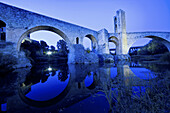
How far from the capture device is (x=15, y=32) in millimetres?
7625

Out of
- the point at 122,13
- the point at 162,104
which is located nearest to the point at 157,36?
the point at 122,13

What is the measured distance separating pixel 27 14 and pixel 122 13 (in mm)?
18311

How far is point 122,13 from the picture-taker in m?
17.5

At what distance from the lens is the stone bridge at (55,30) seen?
292 inches

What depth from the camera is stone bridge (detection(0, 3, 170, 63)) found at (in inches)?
292

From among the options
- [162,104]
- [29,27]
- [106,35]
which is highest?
[106,35]

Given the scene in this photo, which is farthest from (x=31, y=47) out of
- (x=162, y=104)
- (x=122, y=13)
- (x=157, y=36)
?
(x=157, y=36)

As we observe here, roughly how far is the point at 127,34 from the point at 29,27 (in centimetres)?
1898

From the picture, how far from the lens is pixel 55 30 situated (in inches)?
439

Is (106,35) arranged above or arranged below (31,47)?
above

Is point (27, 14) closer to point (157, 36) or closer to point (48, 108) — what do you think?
point (48, 108)

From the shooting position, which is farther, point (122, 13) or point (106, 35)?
point (122, 13)

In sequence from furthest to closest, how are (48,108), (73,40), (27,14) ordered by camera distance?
(73,40) < (27,14) < (48,108)

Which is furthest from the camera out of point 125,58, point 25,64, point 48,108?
point 125,58
